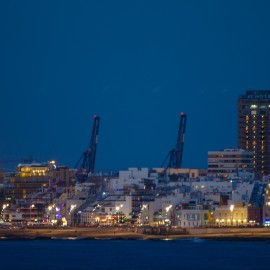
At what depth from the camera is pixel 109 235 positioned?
442 feet

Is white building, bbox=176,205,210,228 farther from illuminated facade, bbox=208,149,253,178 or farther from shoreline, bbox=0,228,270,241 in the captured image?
illuminated facade, bbox=208,149,253,178

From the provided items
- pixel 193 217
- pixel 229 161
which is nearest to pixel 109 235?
pixel 193 217

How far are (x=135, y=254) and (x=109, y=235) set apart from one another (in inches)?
905

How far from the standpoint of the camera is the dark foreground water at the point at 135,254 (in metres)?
102

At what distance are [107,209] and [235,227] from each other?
18.0 metres

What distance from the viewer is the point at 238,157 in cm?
18662

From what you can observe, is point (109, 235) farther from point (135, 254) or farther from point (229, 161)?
point (229, 161)

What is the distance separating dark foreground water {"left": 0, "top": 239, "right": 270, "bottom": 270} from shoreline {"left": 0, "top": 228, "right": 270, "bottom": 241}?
64.5 inches

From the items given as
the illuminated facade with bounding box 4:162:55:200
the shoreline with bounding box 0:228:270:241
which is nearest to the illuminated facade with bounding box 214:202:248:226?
the shoreline with bounding box 0:228:270:241

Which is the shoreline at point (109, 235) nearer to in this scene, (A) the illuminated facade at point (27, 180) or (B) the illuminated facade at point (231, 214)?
(B) the illuminated facade at point (231, 214)

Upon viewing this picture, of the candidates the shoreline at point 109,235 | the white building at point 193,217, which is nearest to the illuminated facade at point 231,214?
the white building at point 193,217

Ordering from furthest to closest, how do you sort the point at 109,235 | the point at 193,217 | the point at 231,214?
the point at 231,214 → the point at 193,217 → the point at 109,235

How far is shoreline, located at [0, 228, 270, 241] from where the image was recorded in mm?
129125

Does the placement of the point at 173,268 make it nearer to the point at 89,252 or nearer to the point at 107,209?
the point at 89,252
